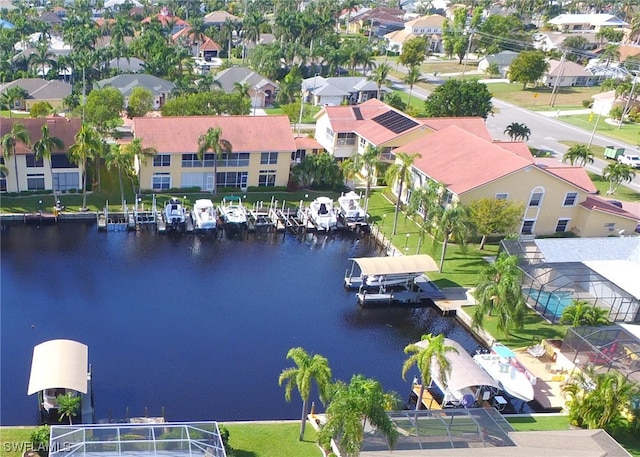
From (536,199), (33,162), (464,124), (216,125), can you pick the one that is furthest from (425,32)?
(33,162)

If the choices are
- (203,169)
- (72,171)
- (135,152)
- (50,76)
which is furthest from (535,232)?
(50,76)

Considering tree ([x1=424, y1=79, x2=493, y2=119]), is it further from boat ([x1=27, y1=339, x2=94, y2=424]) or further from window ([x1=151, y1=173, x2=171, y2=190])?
boat ([x1=27, y1=339, x2=94, y2=424])

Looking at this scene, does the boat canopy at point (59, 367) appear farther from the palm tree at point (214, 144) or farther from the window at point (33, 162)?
the palm tree at point (214, 144)

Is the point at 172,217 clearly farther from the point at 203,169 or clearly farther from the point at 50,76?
the point at 50,76

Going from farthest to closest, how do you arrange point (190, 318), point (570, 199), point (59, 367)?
point (570, 199) → point (190, 318) → point (59, 367)

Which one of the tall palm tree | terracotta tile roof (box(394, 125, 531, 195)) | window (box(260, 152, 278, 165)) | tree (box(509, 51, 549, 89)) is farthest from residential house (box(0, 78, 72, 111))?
tree (box(509, 51, 549, 89))

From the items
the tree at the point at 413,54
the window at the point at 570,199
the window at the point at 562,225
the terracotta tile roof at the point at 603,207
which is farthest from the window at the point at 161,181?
the tree at the point at 413,54

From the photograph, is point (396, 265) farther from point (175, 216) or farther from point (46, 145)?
point (46, 145)

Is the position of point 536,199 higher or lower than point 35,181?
higher
